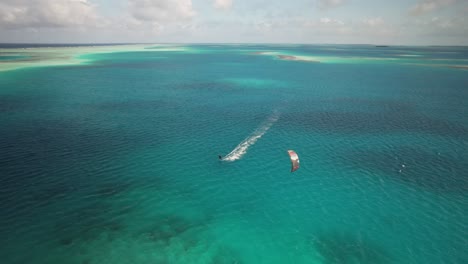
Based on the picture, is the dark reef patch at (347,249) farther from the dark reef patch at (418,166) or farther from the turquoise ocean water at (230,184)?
the dark reef patch at (418,166)

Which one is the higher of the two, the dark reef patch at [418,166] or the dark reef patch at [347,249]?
the dark reef patch at [418,166]

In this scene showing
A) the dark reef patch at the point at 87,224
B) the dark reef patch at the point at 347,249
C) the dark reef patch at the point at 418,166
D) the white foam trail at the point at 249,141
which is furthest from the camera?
the white foam trail at the point at 249,141

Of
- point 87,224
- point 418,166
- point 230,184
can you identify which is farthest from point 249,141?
point 87,224

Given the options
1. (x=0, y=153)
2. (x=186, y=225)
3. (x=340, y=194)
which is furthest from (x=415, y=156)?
(x=0, y=153)

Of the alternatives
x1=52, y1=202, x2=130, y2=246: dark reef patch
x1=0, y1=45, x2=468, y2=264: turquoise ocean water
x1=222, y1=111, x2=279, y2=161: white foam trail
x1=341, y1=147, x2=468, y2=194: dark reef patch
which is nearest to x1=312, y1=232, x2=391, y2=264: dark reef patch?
x1=0, y1=45, x2=468, y2=264: turquoise ocean water

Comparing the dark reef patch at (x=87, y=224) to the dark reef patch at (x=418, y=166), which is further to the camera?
the dark reef patch at (x=418, y=166)

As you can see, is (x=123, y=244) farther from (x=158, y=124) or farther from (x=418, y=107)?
(x=418, y=107)

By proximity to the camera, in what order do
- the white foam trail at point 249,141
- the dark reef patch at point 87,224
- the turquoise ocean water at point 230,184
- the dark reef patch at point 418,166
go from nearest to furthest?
1. the turquoise ocean water at point 230,184
2. the dark reef patch at point 87,224
3. the dark reef patch at point 418,166
4. the white foam trail at point 249,141

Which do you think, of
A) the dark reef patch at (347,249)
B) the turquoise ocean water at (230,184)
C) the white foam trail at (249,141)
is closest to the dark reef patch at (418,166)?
the turquoise ocean water at (230,184)
